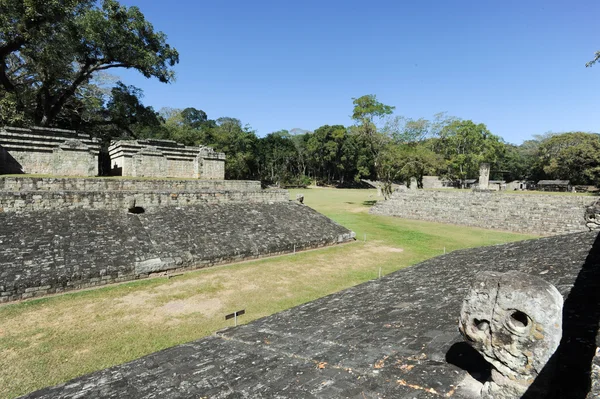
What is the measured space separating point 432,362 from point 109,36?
26.8 m

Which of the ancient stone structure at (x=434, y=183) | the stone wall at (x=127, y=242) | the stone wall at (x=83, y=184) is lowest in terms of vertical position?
the stone wall at (x=127, y=242)

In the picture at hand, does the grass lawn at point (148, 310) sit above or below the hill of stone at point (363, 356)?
below

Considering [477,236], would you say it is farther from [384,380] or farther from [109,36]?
[109,36]

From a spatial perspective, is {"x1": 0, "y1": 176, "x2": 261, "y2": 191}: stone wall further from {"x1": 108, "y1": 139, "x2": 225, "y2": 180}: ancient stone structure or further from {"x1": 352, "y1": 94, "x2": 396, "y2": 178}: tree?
{"x1": 352, "y1": 94, "x2": 396, "y2": 178}: tree

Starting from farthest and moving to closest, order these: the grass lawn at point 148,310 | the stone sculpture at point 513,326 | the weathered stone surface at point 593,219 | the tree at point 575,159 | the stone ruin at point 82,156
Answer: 1. the tree at point 575,159
2. the stone ruin at point 82,156
3. the weathered stone surface at point 593,219
4. the grass lawn at point 148,310
5. the stone sculpture at point 513,326

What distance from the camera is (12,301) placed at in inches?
302

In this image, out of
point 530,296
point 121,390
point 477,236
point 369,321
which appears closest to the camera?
point 530,296

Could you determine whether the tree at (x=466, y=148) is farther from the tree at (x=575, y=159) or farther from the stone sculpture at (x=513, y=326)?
the stone sculpture at (x=513, y=326)

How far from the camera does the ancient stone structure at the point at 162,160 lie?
1889 cm

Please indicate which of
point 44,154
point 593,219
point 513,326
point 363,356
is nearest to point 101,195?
point 44,154

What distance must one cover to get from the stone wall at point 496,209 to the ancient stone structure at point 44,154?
2175 centimetres

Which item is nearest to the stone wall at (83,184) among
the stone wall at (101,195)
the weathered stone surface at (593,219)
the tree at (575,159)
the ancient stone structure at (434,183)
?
the stone wall at (101,195)

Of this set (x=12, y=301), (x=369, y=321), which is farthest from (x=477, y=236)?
(x=12, y=301)

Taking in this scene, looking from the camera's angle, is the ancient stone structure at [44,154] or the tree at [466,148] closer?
the ancient stone structure at [44,154]
